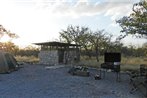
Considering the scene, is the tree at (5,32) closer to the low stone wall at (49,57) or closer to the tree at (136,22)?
the low stone wall at (49,57)

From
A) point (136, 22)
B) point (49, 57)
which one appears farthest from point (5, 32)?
point (136, 22)

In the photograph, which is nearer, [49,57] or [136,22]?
[136,22]

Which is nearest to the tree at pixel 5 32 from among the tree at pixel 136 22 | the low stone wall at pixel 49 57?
the low stone wall at pixel 49 57

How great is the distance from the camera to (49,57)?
3634 cm

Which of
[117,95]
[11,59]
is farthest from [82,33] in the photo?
[117,95]

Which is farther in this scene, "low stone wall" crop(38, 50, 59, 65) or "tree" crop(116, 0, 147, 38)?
"low stone wall" crop(38, 50, 59, 65)

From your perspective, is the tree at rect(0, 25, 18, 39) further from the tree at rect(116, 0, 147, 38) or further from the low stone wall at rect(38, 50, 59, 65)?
the tree at rect(116, 0, 147, 38)

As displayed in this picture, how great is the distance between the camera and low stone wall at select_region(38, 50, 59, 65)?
35969 millimetres

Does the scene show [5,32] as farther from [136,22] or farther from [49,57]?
[136,22]

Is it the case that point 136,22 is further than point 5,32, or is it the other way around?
point 5,32

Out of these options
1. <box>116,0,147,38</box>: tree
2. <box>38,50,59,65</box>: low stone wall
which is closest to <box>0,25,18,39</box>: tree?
<box>38,50,59,65</box>: low stone wall

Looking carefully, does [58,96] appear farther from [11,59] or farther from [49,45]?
[49,45]

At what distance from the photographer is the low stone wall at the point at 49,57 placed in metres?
36.0

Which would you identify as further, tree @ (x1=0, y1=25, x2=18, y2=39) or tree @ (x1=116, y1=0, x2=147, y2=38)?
tree @ (x1=0, y1=25, x2=18, y2=39)
